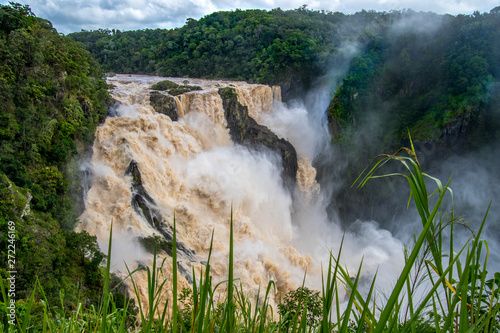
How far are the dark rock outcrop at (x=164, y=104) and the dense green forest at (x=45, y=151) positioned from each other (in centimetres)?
212

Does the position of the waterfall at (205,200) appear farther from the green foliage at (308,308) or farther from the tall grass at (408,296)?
the tall grass at (408,296)

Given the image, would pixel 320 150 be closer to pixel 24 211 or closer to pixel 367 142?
pixel 367 142

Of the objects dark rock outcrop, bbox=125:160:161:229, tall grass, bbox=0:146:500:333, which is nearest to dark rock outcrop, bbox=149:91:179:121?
dark rock outcrop, bbox=125:160:161:229

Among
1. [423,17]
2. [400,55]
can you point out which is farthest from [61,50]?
[423,17]

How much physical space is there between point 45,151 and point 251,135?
31.2 feet

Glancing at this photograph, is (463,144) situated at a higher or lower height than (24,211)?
higher

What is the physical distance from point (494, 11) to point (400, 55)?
618 centimetres

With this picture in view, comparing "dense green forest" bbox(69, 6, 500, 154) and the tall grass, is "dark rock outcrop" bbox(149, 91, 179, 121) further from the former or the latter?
the tall grass

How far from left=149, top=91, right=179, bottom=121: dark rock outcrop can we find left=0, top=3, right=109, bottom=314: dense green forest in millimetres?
2125

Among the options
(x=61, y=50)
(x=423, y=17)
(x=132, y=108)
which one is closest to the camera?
(x=61, y=50)

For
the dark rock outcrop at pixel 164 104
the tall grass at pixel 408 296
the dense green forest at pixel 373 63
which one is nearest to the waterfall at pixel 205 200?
the dark rock outcrop at pixel 164 104

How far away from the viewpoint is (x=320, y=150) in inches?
755

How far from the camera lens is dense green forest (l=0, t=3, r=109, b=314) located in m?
6.86

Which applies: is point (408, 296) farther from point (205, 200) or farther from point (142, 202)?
point (205, 200)
